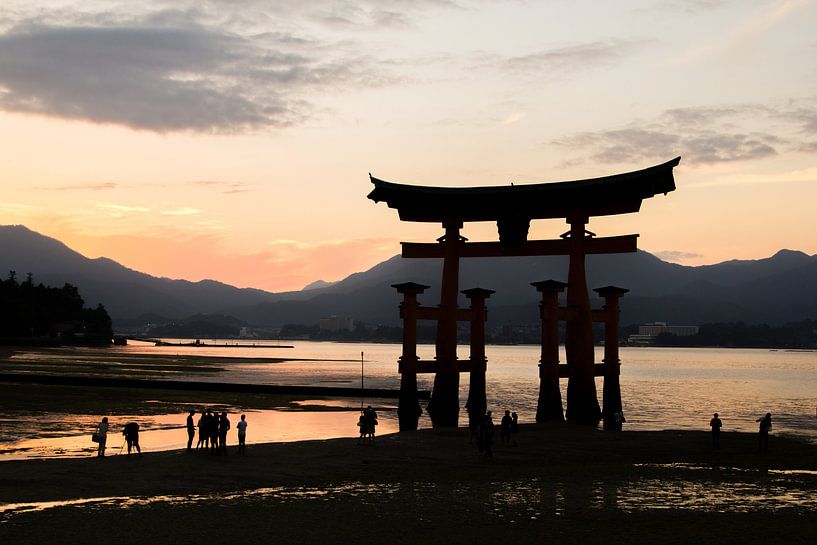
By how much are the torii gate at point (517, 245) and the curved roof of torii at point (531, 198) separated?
5 centimetres

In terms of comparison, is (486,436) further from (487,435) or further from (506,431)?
(506,431)

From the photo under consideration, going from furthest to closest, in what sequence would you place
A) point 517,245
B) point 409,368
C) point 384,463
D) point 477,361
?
point 477,361 < point 409,368 < point 517,245 < point 384,463

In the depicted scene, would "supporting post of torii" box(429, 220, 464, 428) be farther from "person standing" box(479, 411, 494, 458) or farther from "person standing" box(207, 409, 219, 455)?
"person standing" box(207, 409, 219, 455)

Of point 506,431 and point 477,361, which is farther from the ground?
point 477,361

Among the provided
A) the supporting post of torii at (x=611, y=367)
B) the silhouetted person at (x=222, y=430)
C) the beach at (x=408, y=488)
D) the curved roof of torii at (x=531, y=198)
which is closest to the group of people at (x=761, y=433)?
the beach at (x=408, y=488)

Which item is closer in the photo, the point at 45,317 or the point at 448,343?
the point at 448,343

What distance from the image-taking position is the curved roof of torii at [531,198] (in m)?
36.3

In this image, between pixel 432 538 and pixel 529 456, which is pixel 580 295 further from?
pixel 432 538

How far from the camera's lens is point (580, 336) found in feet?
124

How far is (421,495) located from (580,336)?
19.2 m

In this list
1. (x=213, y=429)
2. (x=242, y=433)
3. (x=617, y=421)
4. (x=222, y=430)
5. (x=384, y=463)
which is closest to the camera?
(x=384, y=463)

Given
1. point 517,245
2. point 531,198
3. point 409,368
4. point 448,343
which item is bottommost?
point 409,368

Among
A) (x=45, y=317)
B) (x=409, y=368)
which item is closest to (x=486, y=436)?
(x=409, y=368)

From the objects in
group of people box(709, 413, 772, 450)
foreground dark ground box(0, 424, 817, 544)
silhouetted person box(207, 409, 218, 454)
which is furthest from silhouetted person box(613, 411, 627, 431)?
silhouetted person box(207, 409, 218, 454)
